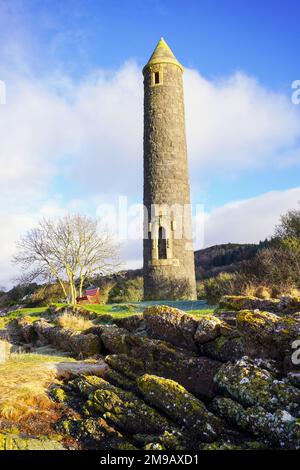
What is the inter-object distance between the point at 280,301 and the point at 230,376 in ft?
11.9

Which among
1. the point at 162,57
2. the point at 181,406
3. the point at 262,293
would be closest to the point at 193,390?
the point at 181,406

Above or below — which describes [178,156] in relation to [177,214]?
above

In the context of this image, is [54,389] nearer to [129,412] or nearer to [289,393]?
[129,412]

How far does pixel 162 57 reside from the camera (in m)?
22.0

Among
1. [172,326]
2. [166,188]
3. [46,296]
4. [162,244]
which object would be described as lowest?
[46,296]

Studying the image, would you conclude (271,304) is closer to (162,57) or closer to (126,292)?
(162,57)

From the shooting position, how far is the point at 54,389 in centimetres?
589

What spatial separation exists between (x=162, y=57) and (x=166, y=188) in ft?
24.0

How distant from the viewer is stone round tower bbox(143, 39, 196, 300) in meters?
20.8

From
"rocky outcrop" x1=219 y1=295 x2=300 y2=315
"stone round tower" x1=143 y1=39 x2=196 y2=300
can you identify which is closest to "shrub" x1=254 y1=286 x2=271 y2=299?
"rocky outcrop" x1=219 y1=295 x2=300 y2=315

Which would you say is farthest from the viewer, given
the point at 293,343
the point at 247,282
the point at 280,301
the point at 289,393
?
the point at 247,282

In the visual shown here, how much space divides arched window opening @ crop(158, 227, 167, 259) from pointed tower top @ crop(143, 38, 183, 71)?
9150mm
